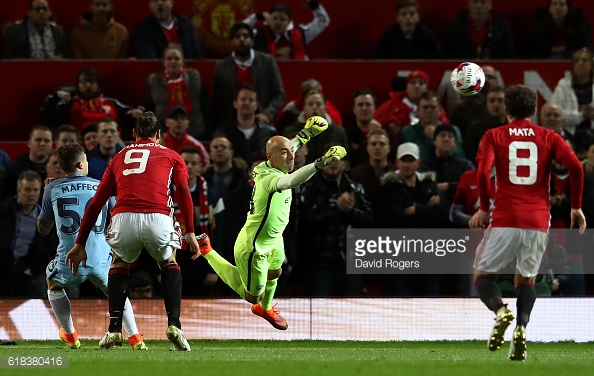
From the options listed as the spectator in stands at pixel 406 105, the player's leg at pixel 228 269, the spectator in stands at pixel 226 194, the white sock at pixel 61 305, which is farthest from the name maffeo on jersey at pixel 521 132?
the spectator in stands at pixel 406 105

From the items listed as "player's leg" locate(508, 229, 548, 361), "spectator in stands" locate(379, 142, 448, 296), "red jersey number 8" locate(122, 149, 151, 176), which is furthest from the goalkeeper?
"player's leg" locate(508, 229, 548, 361)

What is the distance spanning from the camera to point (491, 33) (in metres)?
16.1

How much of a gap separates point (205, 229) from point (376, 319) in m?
2.23

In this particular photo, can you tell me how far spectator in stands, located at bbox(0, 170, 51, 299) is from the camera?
41.0 ft

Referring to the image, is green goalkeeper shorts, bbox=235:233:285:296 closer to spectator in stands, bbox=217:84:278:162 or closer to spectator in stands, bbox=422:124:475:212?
spectator in stands, bbox=217:84:278:162

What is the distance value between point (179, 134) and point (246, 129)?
0.85 metres

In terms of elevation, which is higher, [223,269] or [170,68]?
[170,68]

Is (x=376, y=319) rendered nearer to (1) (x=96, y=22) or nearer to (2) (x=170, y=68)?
(2) (x=170, y=68)

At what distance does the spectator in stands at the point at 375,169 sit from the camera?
13.3 m

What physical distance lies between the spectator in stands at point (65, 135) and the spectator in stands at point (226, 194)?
1.60 metres

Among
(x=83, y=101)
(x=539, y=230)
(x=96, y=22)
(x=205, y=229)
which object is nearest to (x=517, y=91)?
(x=539, y=230)

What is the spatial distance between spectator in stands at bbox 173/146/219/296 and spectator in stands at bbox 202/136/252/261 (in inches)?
7.1

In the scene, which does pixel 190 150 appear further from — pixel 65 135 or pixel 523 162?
pixel 523 162

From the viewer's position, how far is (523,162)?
29.7 ft
